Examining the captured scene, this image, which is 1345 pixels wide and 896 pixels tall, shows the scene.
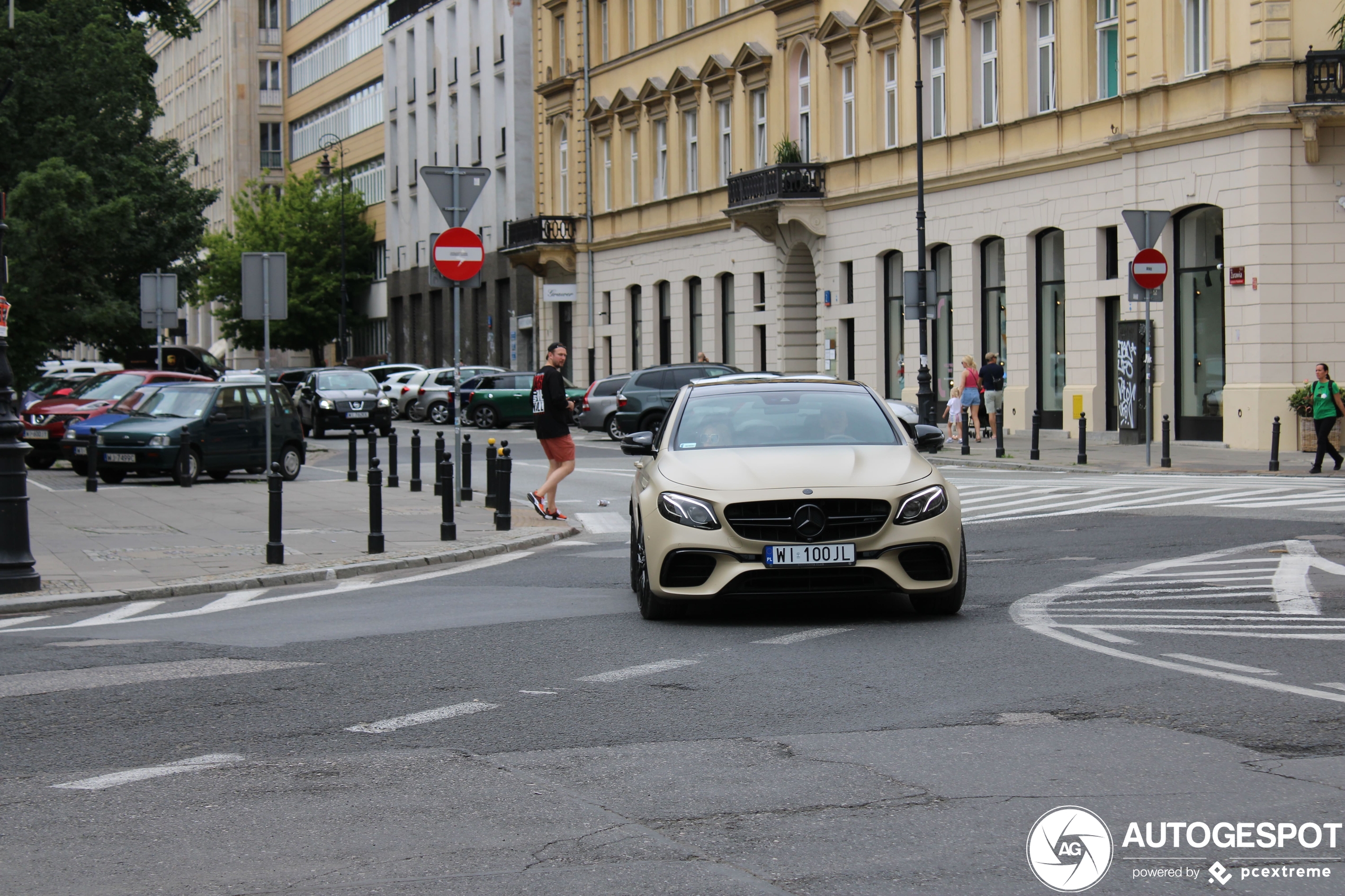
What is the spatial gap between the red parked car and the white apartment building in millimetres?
31552

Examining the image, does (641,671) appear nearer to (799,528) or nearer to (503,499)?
(799,528)

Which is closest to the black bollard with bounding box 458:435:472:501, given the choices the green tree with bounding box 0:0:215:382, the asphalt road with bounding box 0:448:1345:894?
the asphalt road with bounding box 0:448:1345:894

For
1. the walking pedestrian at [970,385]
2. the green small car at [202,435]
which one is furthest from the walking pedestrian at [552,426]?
the walking pedestrian at [970,385]

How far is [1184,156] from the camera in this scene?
3195 centimetres

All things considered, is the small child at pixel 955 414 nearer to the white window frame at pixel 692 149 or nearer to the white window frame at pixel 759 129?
the white window frame at pixel 759 129

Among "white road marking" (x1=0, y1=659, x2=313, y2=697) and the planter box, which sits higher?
the planter box

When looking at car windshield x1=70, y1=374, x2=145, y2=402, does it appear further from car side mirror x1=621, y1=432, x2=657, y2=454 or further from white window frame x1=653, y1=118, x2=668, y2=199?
white window frame x1=653, y1=118, x2=668, y2=199

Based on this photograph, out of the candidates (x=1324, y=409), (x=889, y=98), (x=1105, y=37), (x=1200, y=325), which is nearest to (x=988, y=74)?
(x=889, y=98)

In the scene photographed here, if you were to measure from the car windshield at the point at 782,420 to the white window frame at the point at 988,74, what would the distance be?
27061 mm

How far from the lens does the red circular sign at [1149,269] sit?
2769 centimetres

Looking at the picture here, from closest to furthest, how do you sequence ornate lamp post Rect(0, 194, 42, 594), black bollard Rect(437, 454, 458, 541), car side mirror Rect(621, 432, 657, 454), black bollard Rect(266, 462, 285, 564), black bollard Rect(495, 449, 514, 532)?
car side mirror Rect(621, 432, 657, 454) → ornate lamp post Rect(0, 194, 42, 594) → black bollard Rect(266, 462, 285, 564) → black bollard Rect(437, 454, 458, 541) → black bollard Rect(495, 449, 514, 532)

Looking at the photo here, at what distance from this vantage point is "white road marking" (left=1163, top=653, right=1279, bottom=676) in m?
8.78

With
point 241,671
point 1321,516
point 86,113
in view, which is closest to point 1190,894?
point 241,671

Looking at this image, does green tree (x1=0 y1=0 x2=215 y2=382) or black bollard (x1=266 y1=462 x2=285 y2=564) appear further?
green tree (x1=0 y1=0 x2=215 y2=382)
